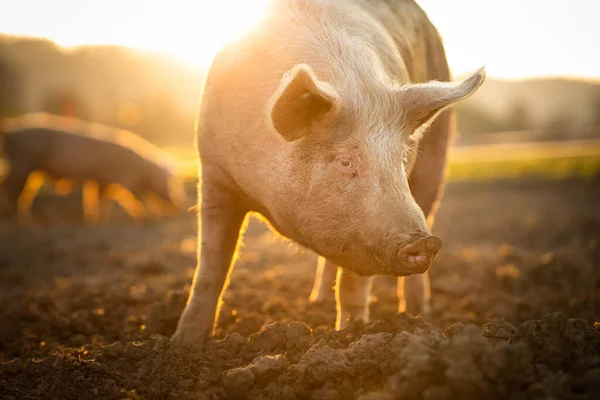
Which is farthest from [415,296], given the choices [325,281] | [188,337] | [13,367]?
[13,367]

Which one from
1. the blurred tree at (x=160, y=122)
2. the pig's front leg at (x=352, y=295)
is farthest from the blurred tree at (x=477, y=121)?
the pig's front leg at (x=352, y=295)

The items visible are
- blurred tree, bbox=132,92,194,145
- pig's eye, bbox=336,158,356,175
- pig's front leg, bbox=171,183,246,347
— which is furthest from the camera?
blurred tree, bbox=132,92,194,145

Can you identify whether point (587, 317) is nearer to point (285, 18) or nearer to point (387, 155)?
point (387, 155)

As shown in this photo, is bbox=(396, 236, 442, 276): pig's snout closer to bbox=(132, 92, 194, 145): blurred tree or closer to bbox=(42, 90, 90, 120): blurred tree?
bbox=(132, 92, 194, 145): blurred tree

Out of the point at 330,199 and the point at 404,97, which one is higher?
the point at 404,97

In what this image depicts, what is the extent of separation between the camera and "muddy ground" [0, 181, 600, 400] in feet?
6.91

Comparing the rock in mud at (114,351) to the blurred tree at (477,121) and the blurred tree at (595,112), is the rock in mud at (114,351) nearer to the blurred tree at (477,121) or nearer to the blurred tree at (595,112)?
the blurred tree at (595,112)

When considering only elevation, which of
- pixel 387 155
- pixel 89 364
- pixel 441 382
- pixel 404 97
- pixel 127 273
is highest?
pixel 404 97

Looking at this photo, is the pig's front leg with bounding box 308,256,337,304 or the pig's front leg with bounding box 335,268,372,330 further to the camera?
the pig's front leg with bounding box 308,256,337,304

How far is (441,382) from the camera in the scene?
2.03 meters

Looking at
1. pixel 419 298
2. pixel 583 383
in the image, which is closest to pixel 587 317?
pixel 419 298

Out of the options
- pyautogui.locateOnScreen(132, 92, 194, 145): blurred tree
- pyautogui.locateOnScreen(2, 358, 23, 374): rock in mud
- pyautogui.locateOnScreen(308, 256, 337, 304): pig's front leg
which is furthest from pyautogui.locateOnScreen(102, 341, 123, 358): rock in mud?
pyautogui.locateOnScreen(132, 92, 194, 145): blurred tree

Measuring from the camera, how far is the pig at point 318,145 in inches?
114

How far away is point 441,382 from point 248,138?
178 centimetres
